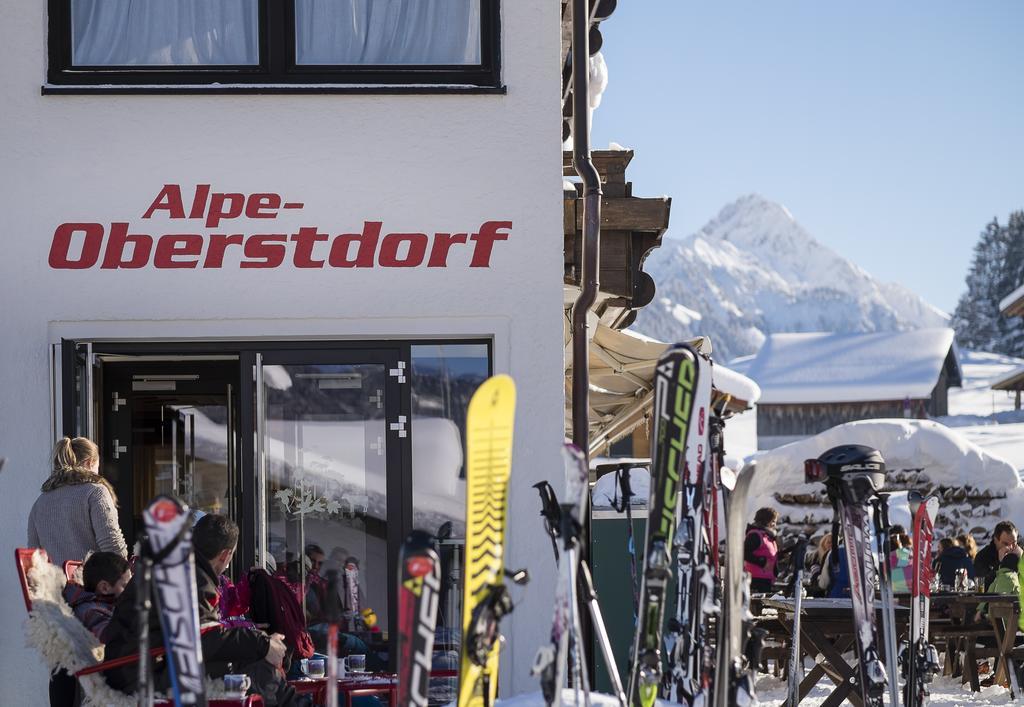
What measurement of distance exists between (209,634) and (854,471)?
2.78 m

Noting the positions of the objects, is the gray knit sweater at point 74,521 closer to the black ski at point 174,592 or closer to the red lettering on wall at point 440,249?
the red lettering on wall at point 440,249

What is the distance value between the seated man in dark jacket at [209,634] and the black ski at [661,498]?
138cm

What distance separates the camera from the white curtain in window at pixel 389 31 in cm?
750

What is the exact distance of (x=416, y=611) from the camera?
4.27 meters

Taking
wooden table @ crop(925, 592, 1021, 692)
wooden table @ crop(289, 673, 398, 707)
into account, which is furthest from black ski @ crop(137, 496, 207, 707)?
wooden table @ crop(925, 592, 1021, 692)

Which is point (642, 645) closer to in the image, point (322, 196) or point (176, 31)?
point (322, 196)

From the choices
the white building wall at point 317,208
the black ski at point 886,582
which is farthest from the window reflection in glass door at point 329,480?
the black ski at point 886,582

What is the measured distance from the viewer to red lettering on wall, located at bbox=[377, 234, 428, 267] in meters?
7.38

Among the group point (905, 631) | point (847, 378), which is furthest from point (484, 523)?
point (847, 378)

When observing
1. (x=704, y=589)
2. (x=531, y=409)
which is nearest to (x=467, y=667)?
(x=704, y=589)

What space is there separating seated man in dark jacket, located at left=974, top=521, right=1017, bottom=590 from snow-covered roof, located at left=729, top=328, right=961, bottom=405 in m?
40.0

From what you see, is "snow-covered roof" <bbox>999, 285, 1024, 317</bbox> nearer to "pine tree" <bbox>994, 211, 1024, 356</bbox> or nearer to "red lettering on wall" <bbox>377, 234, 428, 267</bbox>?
"red lettering on wall" <bbox>377, 234, 428, 267</bbox>

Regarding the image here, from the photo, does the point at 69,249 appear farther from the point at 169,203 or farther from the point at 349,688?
the point at 349,688

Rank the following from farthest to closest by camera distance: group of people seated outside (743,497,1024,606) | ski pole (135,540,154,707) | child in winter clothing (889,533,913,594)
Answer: child in winter clothing (889,533,913,594) < group of people seated outside (743,497,1024,606) < ski pole (135,540,154,707)
